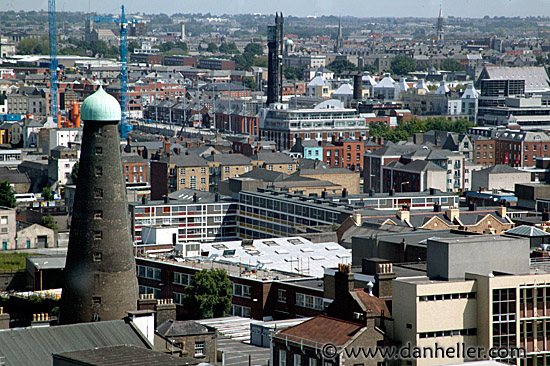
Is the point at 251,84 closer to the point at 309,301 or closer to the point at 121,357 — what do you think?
the point at 309,301

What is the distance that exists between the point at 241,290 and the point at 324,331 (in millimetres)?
13223

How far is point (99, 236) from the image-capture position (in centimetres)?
3128

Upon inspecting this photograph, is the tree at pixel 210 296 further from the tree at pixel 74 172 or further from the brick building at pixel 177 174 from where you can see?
the tree at pixel 74 172

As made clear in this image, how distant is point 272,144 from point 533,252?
207ft

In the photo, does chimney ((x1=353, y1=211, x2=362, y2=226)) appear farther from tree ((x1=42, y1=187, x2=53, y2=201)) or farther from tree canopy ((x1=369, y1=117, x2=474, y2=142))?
tree canopy ((x1=369, y1=117, x2=474, y2=142))

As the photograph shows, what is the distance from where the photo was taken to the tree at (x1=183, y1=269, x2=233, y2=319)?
1620 inches

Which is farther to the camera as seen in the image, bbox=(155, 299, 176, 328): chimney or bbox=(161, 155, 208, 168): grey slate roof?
bbox=(161, 155, 208, 168): grey slate roof

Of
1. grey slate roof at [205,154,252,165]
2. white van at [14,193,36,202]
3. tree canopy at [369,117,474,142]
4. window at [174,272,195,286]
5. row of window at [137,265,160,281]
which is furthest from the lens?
tree canopy at [369,117,474,142]

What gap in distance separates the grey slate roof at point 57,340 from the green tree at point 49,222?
38.2m

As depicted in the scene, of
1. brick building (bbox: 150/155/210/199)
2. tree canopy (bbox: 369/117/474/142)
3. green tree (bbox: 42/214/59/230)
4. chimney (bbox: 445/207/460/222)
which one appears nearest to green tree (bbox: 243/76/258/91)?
tree canopy (bbox: 369/117/474/142)

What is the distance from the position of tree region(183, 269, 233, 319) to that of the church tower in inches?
382

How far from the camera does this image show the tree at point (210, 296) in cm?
4116

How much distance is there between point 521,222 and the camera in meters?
57.2

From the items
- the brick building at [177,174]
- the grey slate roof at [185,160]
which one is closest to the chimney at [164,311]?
the brick building at [177,174]
